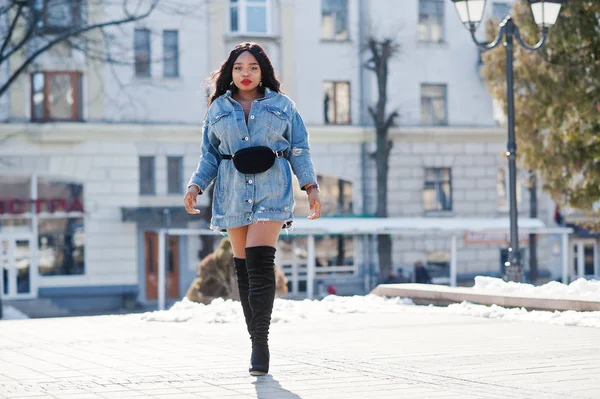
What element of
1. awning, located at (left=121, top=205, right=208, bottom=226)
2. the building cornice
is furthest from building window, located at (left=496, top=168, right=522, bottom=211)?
awning, located at (left=121, top=205, right=208, bottom=226)

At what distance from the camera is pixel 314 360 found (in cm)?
735

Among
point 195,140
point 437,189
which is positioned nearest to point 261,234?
point 195,140

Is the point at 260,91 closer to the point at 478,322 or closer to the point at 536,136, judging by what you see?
the point at 478,322

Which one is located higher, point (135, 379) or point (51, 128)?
point (51, 128)

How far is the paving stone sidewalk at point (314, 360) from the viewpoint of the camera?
6.00 meters

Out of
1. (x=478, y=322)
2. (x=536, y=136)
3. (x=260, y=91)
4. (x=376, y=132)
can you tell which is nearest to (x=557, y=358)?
(x=260, y=91)

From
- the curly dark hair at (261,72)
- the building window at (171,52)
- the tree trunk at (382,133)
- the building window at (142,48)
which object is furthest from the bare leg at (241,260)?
the tree trunk at (382,133)

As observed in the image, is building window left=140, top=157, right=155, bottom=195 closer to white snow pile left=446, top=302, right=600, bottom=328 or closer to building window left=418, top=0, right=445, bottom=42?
building window left=418, top=0, right=445, bottom=42

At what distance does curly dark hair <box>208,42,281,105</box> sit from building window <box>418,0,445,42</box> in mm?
36529

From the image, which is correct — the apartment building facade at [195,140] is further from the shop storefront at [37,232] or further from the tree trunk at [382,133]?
the tree trunk at [382,133]

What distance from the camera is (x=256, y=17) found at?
4119 centimetres

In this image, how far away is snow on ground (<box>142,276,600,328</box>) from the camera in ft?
34.2

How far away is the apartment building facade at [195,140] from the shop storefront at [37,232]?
4 cm

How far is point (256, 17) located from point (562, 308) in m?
31.2
